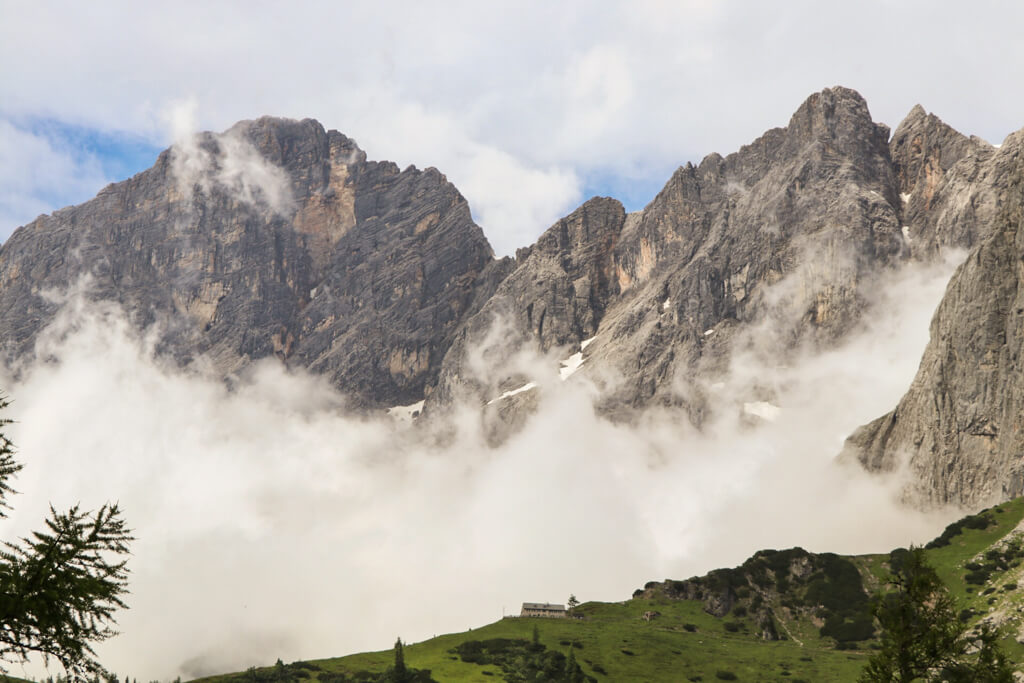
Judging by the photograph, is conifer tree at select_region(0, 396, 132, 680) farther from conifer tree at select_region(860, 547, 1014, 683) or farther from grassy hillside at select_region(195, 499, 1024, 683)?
grassy hillside at select_region(195, 499, 1024, 683)

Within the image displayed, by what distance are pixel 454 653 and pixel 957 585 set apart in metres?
92.6

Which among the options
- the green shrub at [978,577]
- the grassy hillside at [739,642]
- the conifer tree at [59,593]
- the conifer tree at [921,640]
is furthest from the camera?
the green shrub at [978,577]

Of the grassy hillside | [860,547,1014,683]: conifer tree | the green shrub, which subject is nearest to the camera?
[860,547,1014,683]: conifer tree

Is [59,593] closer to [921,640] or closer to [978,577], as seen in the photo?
[921,640]

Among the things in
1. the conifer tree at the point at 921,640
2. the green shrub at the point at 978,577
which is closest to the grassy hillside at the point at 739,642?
the green shrub at the point at 978,577

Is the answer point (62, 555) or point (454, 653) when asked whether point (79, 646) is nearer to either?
point (62, 555)

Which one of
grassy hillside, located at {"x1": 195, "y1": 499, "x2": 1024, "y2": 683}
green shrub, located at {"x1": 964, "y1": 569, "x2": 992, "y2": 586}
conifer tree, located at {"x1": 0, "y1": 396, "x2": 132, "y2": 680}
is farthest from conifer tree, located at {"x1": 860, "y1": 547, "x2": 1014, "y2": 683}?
green shrub, located at {"x1": 964, "y1": 569, "x2": 992, "y2": 586}

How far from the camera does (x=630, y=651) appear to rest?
571 ft

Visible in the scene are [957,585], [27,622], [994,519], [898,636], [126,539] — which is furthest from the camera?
[994,519]

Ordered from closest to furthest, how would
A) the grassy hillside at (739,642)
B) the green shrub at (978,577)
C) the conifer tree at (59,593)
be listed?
1. the conifer tree at (59,593)
2. the grassy hillside at (739,642)
3. the green shrub at (978,577)

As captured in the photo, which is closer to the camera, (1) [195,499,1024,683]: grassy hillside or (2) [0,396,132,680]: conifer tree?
(2) [0,396,132,680]: conifer tree

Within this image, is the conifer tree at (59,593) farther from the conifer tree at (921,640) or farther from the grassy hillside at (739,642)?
the grassy hillside at (739,642)

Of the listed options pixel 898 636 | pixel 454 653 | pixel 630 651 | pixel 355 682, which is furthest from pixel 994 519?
pixel 898 636

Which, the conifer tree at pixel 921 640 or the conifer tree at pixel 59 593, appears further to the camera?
the conifer tree at pixel 921 640
